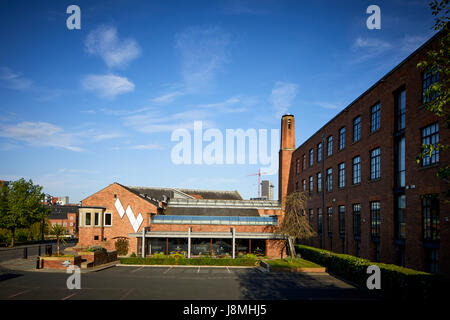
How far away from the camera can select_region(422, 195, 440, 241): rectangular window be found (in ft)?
63.8

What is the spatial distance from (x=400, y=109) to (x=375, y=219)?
8571mm

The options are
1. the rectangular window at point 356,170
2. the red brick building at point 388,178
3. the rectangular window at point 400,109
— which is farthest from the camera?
the rectangular window at point 356,170

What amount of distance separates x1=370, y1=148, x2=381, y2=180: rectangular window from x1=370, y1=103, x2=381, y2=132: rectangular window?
1.82 meters

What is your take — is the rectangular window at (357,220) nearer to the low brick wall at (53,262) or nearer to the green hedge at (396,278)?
the green hedge at (396,278)

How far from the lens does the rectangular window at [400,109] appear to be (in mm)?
23938

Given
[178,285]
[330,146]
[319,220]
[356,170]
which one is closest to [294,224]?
[356,170]

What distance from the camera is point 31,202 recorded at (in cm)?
4722

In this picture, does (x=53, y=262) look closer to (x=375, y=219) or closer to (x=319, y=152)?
(x=375, y=219)

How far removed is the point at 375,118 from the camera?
27.9 metres

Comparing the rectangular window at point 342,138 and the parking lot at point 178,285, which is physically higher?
the rectangular window at point 342,138

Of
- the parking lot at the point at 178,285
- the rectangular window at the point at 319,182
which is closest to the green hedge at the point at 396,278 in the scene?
the parking lot at the point at 178,285

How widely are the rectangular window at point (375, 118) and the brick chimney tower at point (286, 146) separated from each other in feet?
88.2
